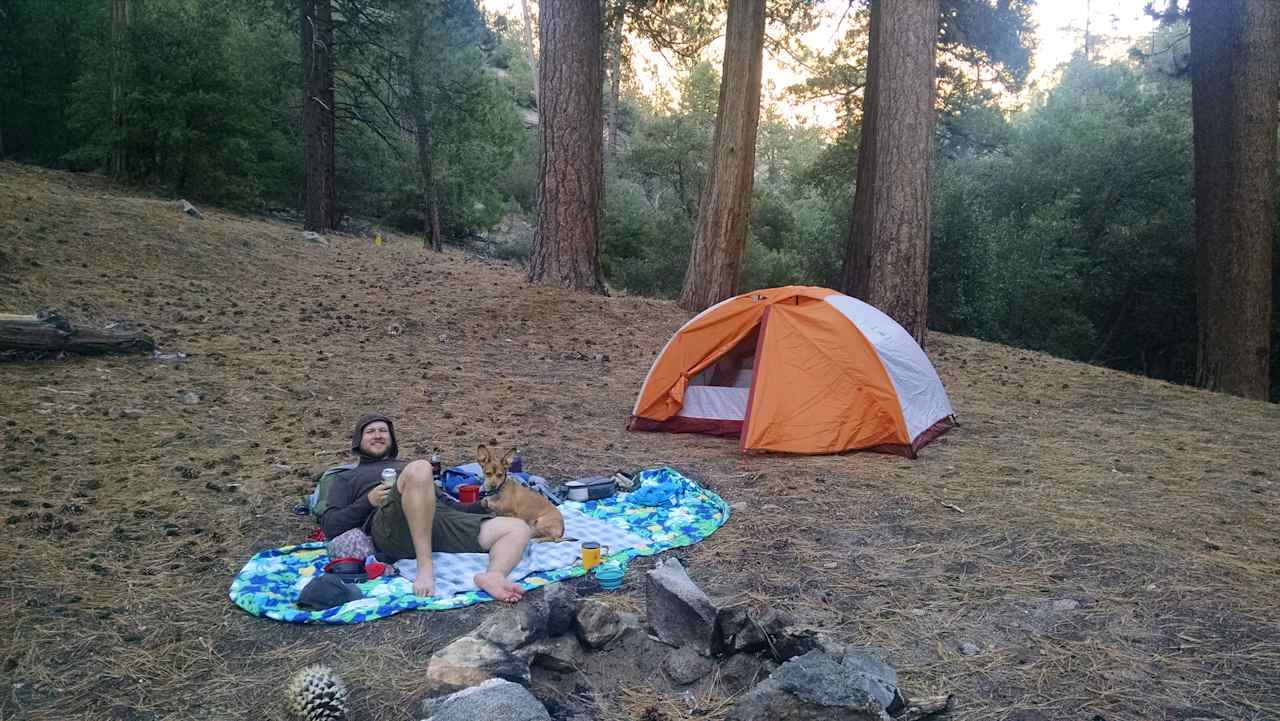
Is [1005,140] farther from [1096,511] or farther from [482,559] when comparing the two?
[482,559]

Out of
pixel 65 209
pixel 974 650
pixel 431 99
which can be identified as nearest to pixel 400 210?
pixel 431 99

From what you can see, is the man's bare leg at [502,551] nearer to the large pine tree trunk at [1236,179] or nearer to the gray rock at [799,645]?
the gray rock at [799,645]

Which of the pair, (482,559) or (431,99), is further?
(431,99)

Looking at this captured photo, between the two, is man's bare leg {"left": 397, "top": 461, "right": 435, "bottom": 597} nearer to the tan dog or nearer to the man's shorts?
the man's shorts

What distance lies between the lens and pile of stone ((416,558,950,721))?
7.84 ft

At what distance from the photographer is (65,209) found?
32.4 feet

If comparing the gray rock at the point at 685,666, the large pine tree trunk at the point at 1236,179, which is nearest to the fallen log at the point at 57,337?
the gray rock at the point at 685,666

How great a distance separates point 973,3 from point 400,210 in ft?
45.2

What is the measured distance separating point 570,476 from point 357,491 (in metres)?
1.53

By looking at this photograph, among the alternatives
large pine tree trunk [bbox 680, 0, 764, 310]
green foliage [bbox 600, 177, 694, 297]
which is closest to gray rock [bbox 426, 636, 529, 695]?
large pine tree trunk [bbox 680, 0, 764, 310]

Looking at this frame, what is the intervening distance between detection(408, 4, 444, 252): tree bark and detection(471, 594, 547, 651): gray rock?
48.5 ft

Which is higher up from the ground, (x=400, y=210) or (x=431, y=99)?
(x=431, y=99)

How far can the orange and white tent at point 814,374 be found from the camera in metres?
5.59

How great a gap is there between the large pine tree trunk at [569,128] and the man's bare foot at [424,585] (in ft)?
24.1
